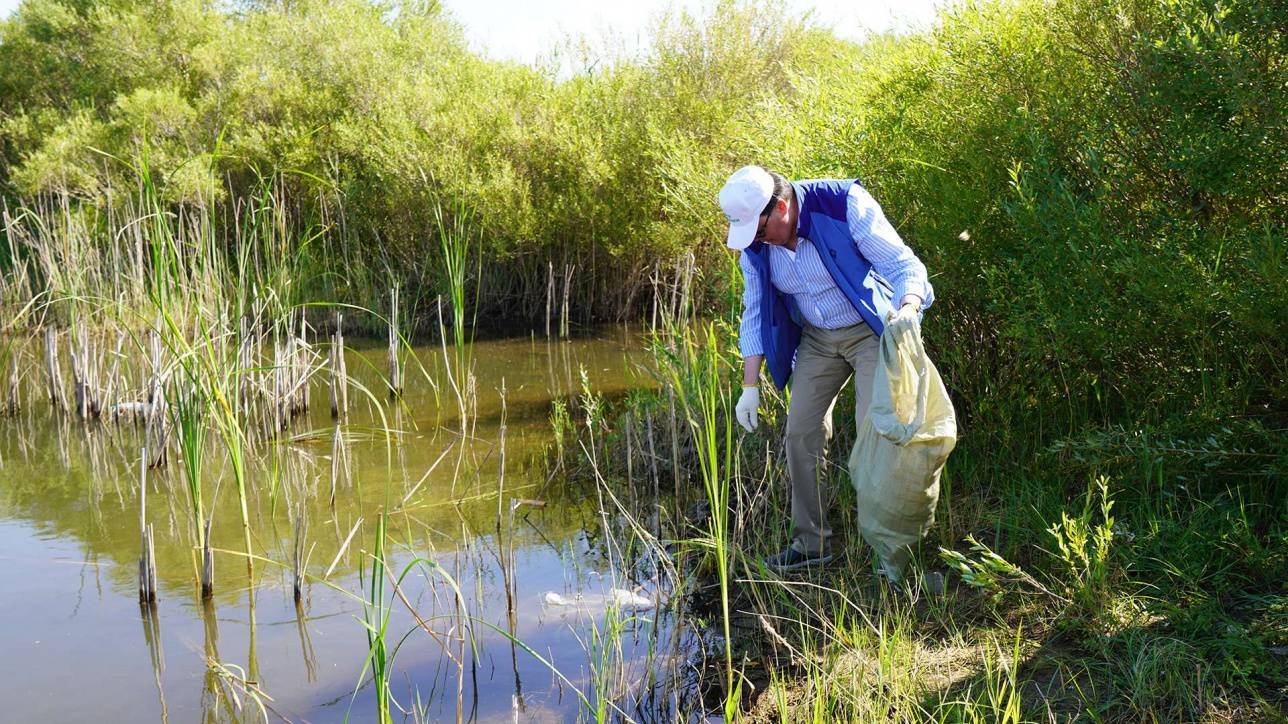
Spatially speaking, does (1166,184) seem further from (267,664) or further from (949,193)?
(267,664)

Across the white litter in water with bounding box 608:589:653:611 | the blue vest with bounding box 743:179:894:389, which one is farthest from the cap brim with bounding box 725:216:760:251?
the white litter in water with bounding box 608:589:653:611

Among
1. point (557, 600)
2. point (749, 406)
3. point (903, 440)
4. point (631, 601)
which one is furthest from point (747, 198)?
point (557, 600)

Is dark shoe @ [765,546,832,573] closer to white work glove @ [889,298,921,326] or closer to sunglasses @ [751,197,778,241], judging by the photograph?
white work glove @ [889,298,921,326]

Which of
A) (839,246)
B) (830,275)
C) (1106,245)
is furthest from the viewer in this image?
(1106,245)

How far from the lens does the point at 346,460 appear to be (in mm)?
6562

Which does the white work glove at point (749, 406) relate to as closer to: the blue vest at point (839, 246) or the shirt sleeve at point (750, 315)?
the shirt sleeve at point (750, 315)

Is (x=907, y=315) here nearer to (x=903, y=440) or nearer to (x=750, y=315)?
(x=903, y=440)

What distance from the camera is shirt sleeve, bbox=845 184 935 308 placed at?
3.71 metres

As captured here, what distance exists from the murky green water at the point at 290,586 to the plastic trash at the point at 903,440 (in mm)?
1023

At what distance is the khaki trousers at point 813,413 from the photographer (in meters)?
4.12

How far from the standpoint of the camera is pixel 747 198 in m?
3.69

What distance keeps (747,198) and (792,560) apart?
159cm

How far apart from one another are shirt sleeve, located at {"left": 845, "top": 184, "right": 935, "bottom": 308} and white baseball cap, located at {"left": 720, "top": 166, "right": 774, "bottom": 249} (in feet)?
1.08

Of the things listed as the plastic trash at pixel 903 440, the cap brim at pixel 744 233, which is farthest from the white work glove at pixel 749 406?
the cap brim at pixel 744 233
